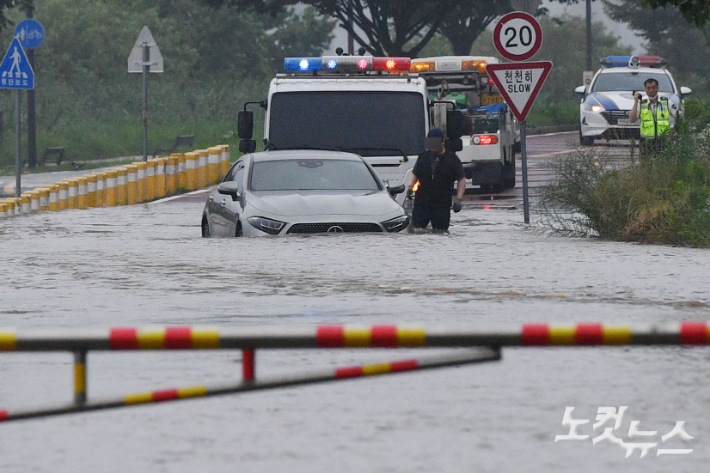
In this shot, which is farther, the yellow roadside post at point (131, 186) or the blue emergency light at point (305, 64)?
the yellow roadside post at point (131, 186)

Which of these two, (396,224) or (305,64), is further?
(305,64)

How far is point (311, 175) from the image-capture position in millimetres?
16797

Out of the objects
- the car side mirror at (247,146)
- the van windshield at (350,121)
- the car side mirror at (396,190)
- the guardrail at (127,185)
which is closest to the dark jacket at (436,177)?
the car side mirror at (396,190)

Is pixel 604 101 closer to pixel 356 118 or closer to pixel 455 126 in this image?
pixel 356 118

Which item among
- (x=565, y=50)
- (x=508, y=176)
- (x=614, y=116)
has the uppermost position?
(x=565, y=50)

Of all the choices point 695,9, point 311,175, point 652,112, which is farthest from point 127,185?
point 695,9

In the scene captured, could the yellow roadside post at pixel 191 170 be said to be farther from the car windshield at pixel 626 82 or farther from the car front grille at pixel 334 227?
the car front grille at pixel 334 227

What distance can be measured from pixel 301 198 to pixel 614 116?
16522 mm

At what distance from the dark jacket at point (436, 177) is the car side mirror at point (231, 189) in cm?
186

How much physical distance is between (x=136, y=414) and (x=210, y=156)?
77.6 ft

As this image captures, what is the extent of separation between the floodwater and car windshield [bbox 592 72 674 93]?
1735cm

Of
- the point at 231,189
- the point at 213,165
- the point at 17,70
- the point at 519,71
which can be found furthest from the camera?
the point at 213,165

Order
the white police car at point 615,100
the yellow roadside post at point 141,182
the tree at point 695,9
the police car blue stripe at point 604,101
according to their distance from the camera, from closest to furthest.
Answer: the tree at point 695,9 → the yellow roadside post at point 141,182 → the white police car at point 615,100 → the police car blue stripe at point 604,101

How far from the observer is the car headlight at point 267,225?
51.8ft
